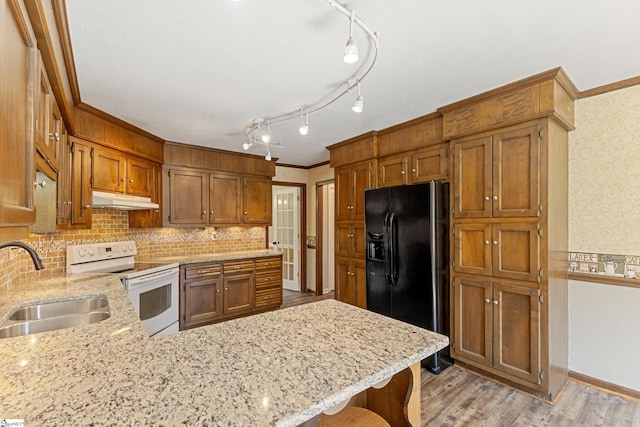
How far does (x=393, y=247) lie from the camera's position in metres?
3.04

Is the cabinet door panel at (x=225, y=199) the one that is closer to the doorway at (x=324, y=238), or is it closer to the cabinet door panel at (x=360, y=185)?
the doorway at (x=324, y=238)

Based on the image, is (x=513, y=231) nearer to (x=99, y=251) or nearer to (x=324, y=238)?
(x=324, y=238)

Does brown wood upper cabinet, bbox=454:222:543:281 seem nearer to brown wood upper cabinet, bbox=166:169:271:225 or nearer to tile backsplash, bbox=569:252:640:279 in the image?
tile backsplash, bbox=569:252:640:279

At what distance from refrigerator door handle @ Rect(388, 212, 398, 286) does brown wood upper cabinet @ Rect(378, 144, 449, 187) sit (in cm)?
51

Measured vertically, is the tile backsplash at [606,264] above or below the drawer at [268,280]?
above

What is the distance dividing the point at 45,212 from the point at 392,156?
3085 millimetres

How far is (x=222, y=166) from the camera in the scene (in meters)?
4.34

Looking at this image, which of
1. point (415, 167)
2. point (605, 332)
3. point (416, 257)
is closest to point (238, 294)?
point (416, 257)

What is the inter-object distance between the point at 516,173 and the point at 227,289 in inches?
136

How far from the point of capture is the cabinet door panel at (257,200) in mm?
4570

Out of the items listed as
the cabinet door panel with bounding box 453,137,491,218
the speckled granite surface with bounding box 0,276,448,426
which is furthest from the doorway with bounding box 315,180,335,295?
the speckled granite surface with bounding box 0,276,448,426

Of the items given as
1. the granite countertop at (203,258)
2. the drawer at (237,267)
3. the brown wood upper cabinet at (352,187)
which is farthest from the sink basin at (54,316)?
the brown wood upper cabinet at (352,187)

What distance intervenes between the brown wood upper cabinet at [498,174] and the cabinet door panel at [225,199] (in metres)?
3.00

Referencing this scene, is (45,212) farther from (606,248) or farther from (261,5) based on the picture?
(606,248)
